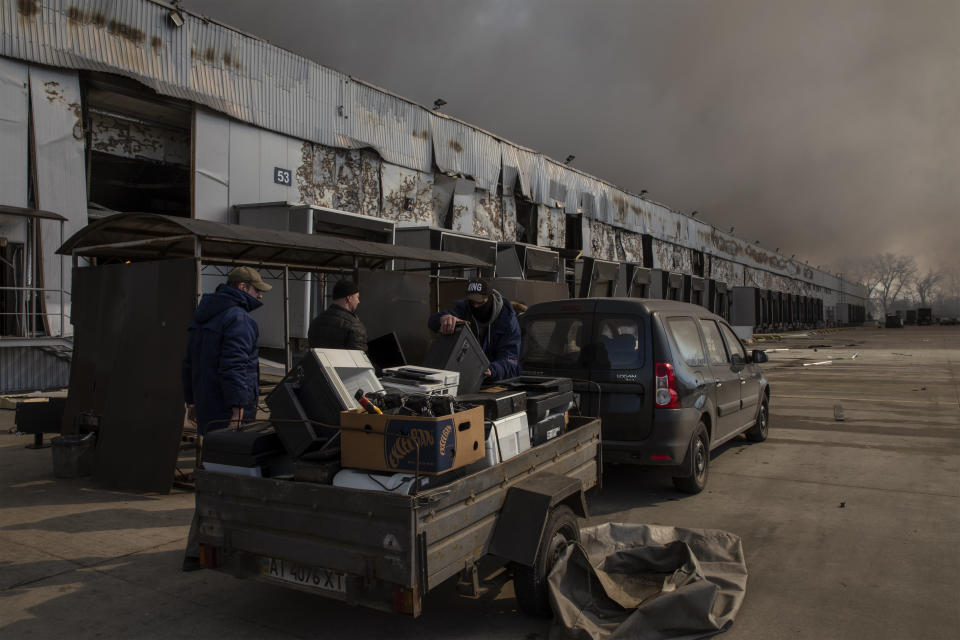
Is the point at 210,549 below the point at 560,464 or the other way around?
below

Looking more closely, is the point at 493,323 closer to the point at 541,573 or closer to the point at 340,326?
the point at 340,326

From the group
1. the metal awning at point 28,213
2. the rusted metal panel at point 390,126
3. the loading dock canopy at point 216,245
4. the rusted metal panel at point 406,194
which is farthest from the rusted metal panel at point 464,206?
the metal awning at point 28,213

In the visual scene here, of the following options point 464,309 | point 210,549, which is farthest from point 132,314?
point 210,549

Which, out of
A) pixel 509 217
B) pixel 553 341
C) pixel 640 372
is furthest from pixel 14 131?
pixel 509 217

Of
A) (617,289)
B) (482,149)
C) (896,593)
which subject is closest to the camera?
(896,593)

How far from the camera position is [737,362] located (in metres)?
7.62

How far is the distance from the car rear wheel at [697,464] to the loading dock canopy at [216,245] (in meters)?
5.11

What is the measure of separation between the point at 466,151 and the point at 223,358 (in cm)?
1990

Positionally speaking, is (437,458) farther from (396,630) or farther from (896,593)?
(896,593)

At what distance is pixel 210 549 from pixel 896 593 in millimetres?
4110

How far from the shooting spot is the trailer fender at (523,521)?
11.4 feet

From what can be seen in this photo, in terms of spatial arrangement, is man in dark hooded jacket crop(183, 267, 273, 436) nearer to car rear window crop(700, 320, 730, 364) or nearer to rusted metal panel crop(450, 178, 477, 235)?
car rear window crop(700, 320, 730, 364)

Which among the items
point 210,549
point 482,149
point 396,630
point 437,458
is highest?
point 482,149

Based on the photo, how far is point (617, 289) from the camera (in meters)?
27.7
